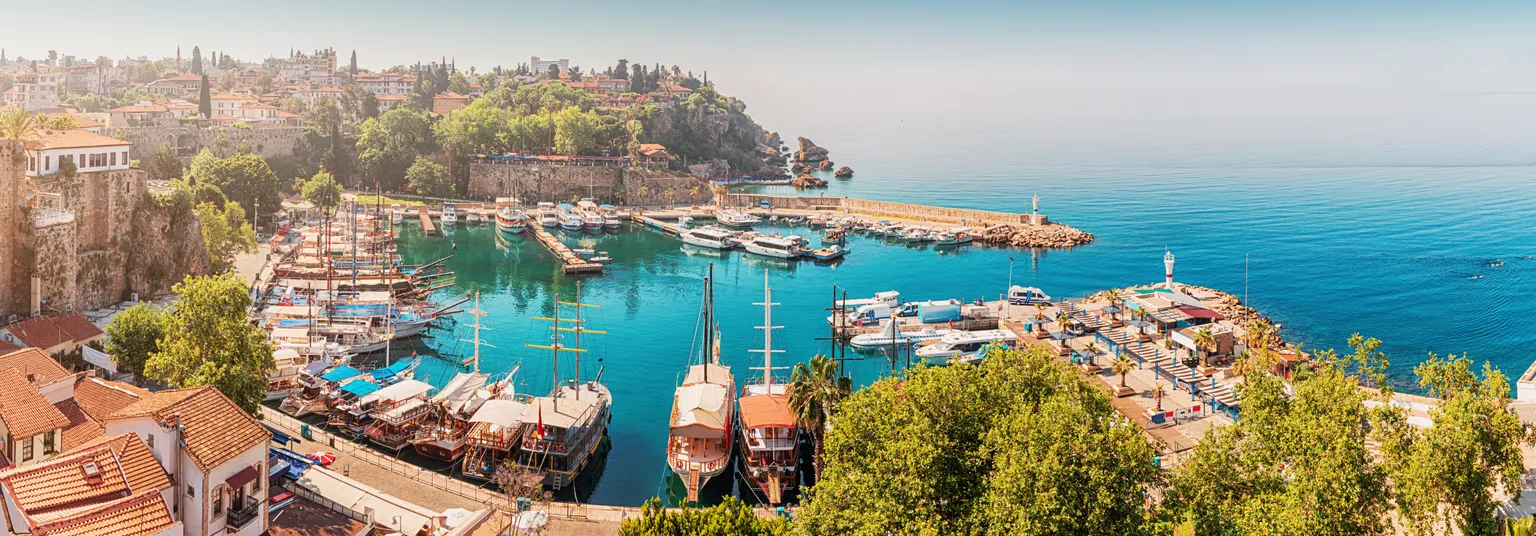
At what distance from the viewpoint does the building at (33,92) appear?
113000 mm

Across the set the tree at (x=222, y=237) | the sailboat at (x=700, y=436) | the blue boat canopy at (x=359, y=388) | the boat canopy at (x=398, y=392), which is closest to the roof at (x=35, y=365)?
the boat canopy at (x=398, y=392)

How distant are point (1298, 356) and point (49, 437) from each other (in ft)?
139

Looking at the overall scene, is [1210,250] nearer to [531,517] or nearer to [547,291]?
[547,291]

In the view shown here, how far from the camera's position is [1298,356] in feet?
141

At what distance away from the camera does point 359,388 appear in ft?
128

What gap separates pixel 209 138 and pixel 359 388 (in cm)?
6833

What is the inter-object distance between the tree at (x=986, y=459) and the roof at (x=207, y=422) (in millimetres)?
12028

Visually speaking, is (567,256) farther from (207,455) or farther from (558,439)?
(207,455)

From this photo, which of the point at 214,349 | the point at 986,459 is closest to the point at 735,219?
the point at 214,349

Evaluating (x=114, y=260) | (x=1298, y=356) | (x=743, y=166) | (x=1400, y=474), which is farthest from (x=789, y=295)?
(x=743, y=166)

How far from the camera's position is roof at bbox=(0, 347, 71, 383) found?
27.3m

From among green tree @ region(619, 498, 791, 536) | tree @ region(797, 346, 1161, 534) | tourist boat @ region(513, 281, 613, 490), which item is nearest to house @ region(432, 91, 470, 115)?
→ tourist boat @ region(513, 281, 613, 490)

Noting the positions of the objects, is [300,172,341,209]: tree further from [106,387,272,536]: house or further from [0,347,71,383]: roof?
[106,387,272,536]: house

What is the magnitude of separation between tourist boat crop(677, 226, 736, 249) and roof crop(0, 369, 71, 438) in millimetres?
58219
